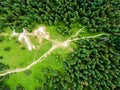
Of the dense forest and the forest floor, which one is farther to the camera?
the forest floor

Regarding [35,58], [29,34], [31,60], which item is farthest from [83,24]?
[31,60]

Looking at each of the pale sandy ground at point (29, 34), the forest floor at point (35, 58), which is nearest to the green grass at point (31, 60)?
the forest floor at point (35, 58)

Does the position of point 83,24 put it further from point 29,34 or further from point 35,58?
point 35,58

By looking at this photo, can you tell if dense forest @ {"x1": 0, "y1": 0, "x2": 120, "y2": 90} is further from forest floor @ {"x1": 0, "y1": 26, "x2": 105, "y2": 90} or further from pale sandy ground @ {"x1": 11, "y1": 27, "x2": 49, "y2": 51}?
forest floor @ {"x1": 0, "y1": 26, "x2": 105, "y2": 90}

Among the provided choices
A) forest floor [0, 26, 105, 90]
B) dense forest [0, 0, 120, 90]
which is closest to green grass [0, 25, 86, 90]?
forest floor [0, 26, 105, 90]

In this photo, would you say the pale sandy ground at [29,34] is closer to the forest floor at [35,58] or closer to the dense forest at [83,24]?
the forest floor at [35,58]

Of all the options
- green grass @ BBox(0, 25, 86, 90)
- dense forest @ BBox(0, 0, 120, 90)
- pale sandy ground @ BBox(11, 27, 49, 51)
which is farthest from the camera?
pale sandy ground @ BBox(11, 27, 49, 51)

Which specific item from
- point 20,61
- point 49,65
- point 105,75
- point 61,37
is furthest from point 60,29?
point 105,75

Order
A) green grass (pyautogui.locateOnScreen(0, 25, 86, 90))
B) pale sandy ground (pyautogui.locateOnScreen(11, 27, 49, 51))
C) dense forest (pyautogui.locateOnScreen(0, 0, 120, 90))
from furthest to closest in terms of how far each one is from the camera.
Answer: pale sandy ground (pyautogui.locateOnScreen(11, 27, 49, 51)) → green grass (pyautogui.locateOnScreen(0, 25, 86, 90)) → dense forest (pyautogui.locateOnScreen(0, 0, 120, 90))
